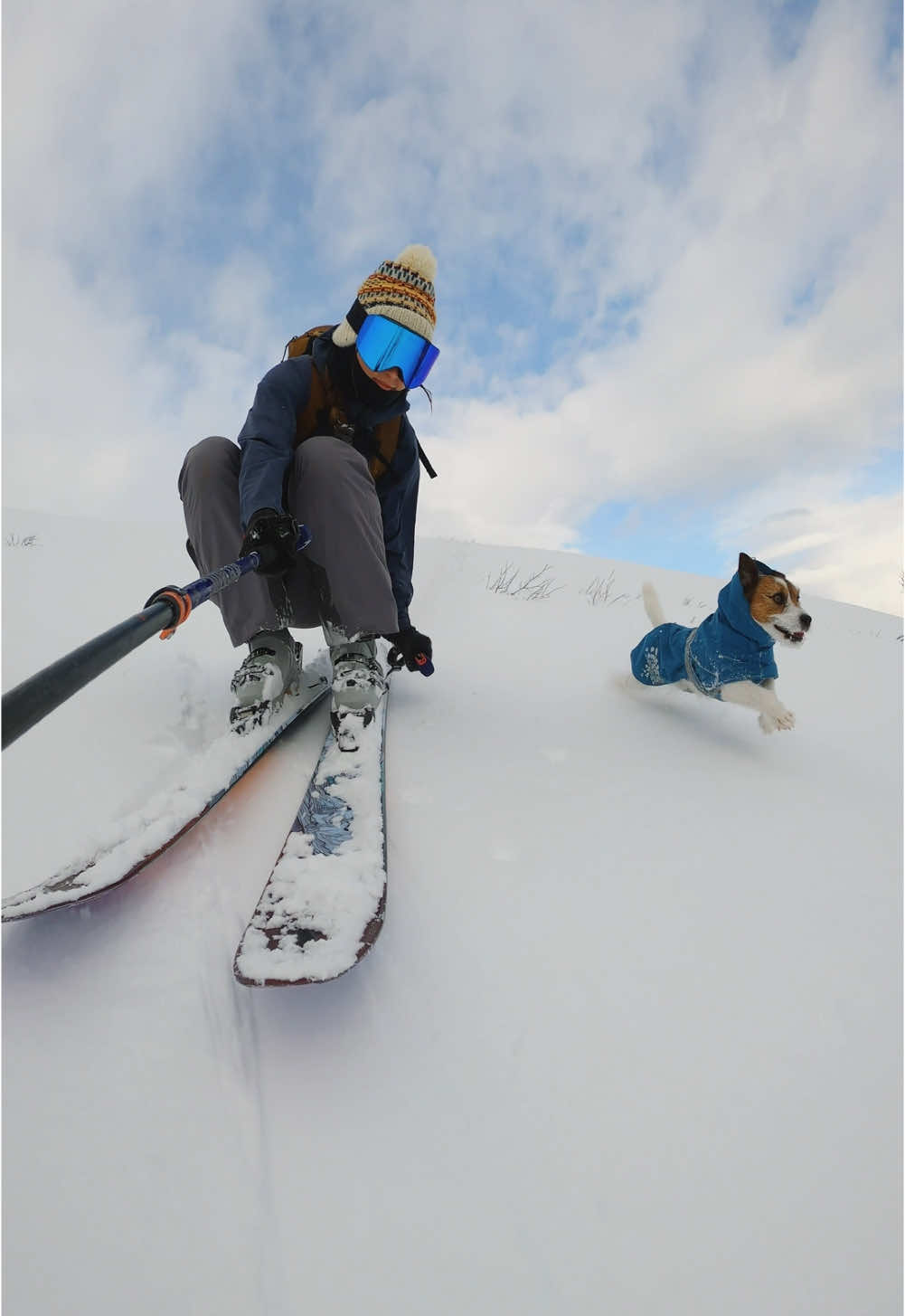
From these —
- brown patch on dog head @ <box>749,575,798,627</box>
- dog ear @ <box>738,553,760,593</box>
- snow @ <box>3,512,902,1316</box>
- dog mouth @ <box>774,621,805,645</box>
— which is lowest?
snow @ <box>3,512,902,1316</box>

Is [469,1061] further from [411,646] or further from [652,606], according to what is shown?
[652,606]

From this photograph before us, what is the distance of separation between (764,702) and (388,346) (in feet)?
5.56

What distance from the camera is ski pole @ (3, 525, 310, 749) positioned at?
692mm

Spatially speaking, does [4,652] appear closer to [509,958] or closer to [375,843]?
[375,843]

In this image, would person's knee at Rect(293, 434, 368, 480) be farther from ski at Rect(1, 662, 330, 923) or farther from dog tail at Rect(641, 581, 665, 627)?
dog tail at Rect(641, 581, 665, 627)

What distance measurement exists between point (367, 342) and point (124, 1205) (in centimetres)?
200

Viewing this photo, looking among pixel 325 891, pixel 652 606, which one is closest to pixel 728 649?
pixel 652 606

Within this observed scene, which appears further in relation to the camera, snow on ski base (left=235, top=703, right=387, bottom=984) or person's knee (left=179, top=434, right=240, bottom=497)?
person's knee (left=179, top=434, right=240, bottom=497)

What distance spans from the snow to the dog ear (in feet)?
2.60

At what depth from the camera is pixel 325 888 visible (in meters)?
1.01

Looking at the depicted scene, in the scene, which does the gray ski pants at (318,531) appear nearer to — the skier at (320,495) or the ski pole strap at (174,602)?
the skier at (320,495)

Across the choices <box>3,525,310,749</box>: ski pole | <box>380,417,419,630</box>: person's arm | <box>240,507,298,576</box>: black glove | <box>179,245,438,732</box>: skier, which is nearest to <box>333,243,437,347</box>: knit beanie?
<box>179,245,438,732</box>: skier

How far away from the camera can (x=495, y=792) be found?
60.4 inches

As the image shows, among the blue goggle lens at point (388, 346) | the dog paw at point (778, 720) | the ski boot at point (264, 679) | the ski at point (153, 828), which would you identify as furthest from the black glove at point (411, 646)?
the dog paw at point (778, 720)
